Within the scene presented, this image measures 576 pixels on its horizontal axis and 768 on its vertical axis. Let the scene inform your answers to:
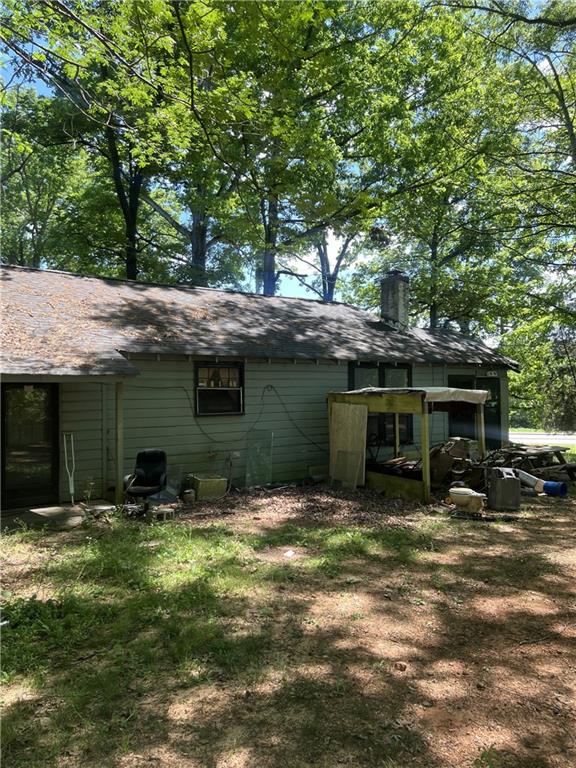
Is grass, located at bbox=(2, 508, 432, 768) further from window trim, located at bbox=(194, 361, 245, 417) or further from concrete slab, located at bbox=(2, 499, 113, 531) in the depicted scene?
window trim, located at bbox=(194, 361, 245, 417)

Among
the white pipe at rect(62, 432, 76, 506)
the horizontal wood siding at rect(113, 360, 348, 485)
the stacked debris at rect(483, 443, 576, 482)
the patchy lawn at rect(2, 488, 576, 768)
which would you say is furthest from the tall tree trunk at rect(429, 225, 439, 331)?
the white pipe at rect(62, 432, 76, 506)

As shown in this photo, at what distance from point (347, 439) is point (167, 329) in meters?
4.37

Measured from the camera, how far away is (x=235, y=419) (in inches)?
393

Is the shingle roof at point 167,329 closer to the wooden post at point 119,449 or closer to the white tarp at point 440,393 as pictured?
the wooden post at point 119,449

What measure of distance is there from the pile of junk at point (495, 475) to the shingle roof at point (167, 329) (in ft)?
10.3

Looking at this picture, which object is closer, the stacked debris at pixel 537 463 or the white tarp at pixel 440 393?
the white tarp at pixel 440 393

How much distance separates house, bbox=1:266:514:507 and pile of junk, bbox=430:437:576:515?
2677 millimetres

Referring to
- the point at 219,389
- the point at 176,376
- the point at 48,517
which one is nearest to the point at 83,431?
the point at 48,517

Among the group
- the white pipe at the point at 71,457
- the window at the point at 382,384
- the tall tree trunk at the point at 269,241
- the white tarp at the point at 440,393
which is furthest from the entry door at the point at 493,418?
the white pipe at the point at 71,457

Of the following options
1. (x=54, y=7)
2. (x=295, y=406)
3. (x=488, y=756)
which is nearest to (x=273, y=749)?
(x=488, y=756)

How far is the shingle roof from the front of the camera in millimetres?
7316

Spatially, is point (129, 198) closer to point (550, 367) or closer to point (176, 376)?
point (176, 376)

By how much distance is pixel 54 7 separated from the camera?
14.9ft

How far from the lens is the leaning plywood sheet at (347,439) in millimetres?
9742
